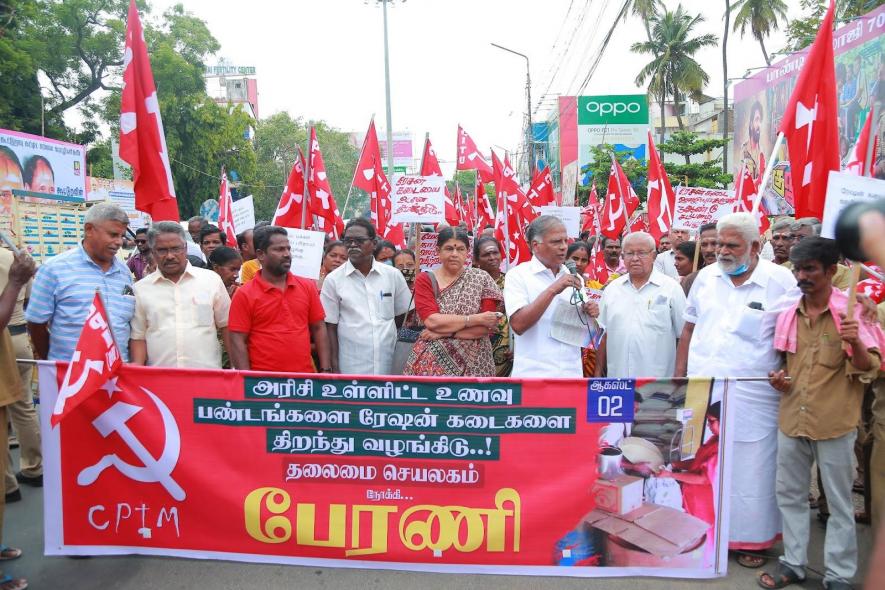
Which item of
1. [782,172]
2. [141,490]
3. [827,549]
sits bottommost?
[827,549]

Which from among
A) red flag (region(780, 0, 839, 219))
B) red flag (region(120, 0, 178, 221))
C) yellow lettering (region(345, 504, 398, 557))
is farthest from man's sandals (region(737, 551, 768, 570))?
red flag (region(120, 0, 178, 221))

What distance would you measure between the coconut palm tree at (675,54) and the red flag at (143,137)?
118ft

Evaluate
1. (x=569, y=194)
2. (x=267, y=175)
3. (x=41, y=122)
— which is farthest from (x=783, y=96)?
(x=267, y=175)

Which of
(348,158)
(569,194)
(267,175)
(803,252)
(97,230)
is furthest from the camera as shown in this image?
(348,158)

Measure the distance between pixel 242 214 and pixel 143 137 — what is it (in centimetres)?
391

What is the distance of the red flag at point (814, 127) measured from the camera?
13.8ft

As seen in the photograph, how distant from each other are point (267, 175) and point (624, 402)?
49.5 meters

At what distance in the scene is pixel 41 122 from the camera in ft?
84.6

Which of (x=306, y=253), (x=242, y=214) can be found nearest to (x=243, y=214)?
(x=242, y=214)

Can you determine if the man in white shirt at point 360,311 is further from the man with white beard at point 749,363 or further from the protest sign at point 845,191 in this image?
the protest sign at point 845,191

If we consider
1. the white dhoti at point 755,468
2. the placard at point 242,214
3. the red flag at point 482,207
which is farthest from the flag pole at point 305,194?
the red flag at point 482,207

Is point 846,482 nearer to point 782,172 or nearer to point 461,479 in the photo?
point 461,479

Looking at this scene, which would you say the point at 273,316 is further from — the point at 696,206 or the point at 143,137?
the point at 696,206

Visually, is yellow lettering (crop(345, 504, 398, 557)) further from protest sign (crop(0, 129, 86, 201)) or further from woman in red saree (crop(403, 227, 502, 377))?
protest sign (crop(0, 129, 86, 201))
